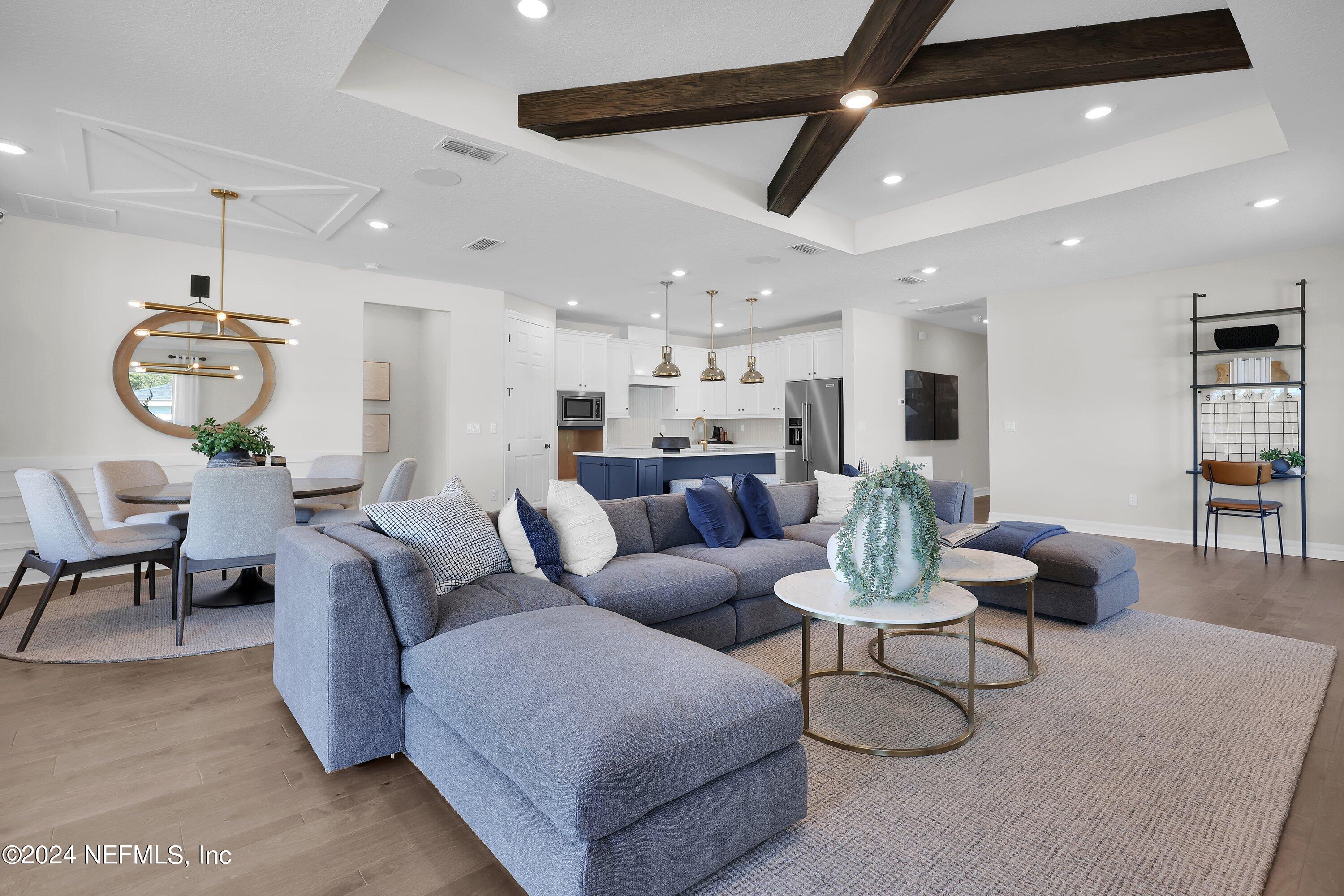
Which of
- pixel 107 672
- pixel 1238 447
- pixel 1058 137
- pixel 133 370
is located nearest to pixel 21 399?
pixel 133 370

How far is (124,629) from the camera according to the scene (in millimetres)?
3215

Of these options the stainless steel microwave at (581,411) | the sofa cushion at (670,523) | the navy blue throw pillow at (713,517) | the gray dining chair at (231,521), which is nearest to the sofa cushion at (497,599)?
the sofa cushion at (670,523)

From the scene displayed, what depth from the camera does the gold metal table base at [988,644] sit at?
2.54 m

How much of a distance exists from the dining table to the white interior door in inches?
106

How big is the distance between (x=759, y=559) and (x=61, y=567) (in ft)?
11.1

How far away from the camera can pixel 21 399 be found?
172 inches

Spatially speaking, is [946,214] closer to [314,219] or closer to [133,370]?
[314,219]

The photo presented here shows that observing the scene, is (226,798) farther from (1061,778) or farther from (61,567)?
(1061,778)

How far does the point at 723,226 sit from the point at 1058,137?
6.97ft

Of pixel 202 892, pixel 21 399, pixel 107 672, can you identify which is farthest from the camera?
pixel 21 399

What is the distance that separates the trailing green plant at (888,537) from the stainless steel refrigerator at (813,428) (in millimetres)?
5436

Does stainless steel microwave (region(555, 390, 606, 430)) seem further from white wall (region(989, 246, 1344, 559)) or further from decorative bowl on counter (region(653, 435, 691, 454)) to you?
white wall (region(989, 246, 1344, 559))

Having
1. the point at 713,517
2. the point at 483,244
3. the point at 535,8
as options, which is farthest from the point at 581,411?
the point at 535,8

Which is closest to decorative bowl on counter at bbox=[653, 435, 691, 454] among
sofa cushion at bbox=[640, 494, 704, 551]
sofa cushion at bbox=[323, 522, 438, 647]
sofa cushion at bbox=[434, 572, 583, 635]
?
sofa cushion at bbox=[640, 494, 704, 551]
